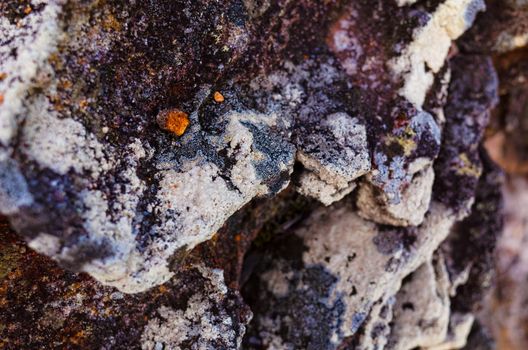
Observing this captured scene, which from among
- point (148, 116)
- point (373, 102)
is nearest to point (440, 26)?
point (373, 102)

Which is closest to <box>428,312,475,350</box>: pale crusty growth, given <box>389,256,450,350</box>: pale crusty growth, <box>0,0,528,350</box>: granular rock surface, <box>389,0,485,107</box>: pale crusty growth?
<box>0,0,528,350</box>: granular rock surface

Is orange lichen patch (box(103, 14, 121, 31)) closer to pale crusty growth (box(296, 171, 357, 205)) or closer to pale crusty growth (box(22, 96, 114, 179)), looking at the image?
pale crusty growth (box(22, 96, 114, 179))

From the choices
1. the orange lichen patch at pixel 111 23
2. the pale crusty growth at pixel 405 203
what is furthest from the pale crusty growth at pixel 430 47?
the orange lichen patch at pixel 111 23

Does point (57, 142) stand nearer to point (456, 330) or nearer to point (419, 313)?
point (419, 313)

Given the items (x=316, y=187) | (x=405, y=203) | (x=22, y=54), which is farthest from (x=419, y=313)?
(x=22, y=54)

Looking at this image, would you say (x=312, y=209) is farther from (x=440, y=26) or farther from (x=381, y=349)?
(x=440, y=26)

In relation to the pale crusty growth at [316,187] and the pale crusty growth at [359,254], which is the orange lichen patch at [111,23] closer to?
the pale crusty growth at [316,187]

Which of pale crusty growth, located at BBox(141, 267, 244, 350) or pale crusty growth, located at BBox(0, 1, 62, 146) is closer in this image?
pale crusty growth, located at BBox(0, 1, 62, 146)
